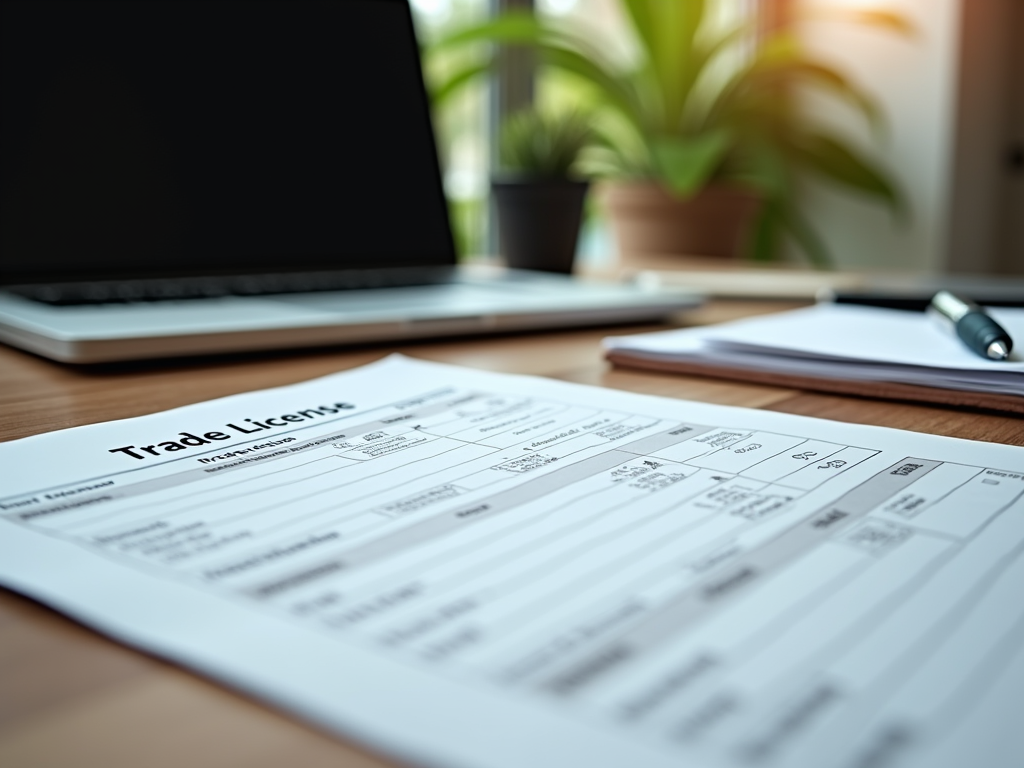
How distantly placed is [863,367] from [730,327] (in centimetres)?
12

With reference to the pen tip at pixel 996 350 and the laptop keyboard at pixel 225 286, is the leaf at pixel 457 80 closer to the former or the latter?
the laptop keyboard at pixel 225 286

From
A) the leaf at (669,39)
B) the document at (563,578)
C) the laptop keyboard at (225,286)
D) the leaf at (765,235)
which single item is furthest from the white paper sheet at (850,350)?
the leaf at (765,235)

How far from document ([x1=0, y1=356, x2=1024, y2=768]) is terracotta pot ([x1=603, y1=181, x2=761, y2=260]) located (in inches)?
50.4

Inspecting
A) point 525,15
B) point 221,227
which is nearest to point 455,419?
point 221,227

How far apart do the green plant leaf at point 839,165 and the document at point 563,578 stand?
2281 mm

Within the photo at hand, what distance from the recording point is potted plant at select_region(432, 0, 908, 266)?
1.70 meters

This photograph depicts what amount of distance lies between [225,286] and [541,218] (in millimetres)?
371

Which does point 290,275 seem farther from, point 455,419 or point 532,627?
point 532,627

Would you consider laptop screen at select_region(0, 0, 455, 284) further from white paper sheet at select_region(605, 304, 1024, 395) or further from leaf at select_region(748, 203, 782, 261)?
leaf at select_region(748, 203, 782, 261)

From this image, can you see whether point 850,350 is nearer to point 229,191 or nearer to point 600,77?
point 229,191

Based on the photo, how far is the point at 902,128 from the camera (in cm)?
264

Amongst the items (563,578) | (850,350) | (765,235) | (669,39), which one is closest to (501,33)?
(669,39)

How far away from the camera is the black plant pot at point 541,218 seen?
3.32 ft

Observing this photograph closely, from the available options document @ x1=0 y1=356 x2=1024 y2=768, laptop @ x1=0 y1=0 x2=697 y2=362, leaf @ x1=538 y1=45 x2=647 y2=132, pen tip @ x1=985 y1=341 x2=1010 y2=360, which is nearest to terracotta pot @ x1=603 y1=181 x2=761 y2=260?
leaf @ x1=538 y1=45 x2=647 y2=132
